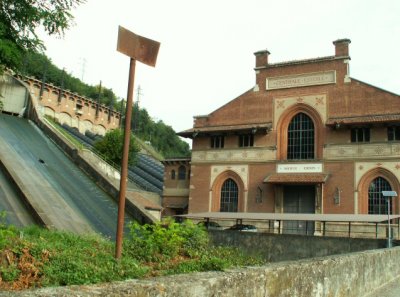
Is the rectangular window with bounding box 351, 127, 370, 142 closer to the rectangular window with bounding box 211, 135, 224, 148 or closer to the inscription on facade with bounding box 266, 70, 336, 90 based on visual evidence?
the inscription on facade with bounding box 266, 70, 336, 90

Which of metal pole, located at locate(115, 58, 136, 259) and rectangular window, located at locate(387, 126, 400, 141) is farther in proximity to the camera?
rectangular window, located at locate(387, 126, 400, 141)

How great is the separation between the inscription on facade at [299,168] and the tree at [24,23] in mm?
21919

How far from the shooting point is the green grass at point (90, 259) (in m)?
9.02

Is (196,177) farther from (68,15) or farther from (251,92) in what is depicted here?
(68,15)

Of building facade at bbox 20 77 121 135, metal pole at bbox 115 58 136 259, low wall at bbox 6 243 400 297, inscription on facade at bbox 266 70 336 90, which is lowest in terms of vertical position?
low wall at bbox 6 243 400 297

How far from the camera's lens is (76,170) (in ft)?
94.2

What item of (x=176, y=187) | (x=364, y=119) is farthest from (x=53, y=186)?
(x=364, y=119)

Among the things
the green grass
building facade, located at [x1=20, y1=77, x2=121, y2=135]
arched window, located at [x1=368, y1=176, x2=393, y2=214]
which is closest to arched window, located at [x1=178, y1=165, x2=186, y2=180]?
arched window, located at [x1=368, y1=176, x2=393, y2=214]

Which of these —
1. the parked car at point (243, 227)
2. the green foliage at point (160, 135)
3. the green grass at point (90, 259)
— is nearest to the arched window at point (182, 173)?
the parked car at point (243, 227)

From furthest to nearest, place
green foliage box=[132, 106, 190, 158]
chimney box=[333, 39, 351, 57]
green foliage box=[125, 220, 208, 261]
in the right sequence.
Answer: green foliage box=[132, 106, 190, 158]
chimney box=[333, 39, 351, 57]
green foliage box=[125, 220, 208, 261]

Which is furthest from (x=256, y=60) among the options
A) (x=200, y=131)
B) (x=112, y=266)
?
(x=112, y=266)

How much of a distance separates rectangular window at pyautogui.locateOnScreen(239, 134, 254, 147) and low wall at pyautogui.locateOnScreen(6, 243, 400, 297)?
2632cm

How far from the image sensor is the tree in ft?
44.4

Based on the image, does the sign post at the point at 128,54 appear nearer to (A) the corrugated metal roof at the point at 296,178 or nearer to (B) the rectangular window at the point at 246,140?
(A) the corrugated metal roof at the point at 296,178
